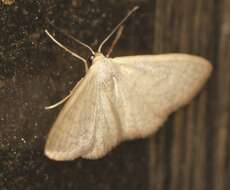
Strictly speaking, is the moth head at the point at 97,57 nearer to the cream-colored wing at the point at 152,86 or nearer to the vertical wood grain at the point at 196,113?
the cream-colored wing at the point at 152,86

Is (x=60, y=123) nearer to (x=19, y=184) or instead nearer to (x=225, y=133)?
(x=19, y=184)

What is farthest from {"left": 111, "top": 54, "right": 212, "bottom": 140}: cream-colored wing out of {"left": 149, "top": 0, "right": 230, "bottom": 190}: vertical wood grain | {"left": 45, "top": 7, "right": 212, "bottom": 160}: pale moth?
{"left": 149, "top": 0, "right": 230, "bottom": 190}: vertical wood grain

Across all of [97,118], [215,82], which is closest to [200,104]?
[215,82]

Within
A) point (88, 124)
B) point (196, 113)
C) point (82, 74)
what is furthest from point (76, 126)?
point (196, 113)

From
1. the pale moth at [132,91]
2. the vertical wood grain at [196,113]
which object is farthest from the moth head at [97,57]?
the vertical wood grain at [196,113]

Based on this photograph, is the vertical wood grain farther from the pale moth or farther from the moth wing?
the moth wing
